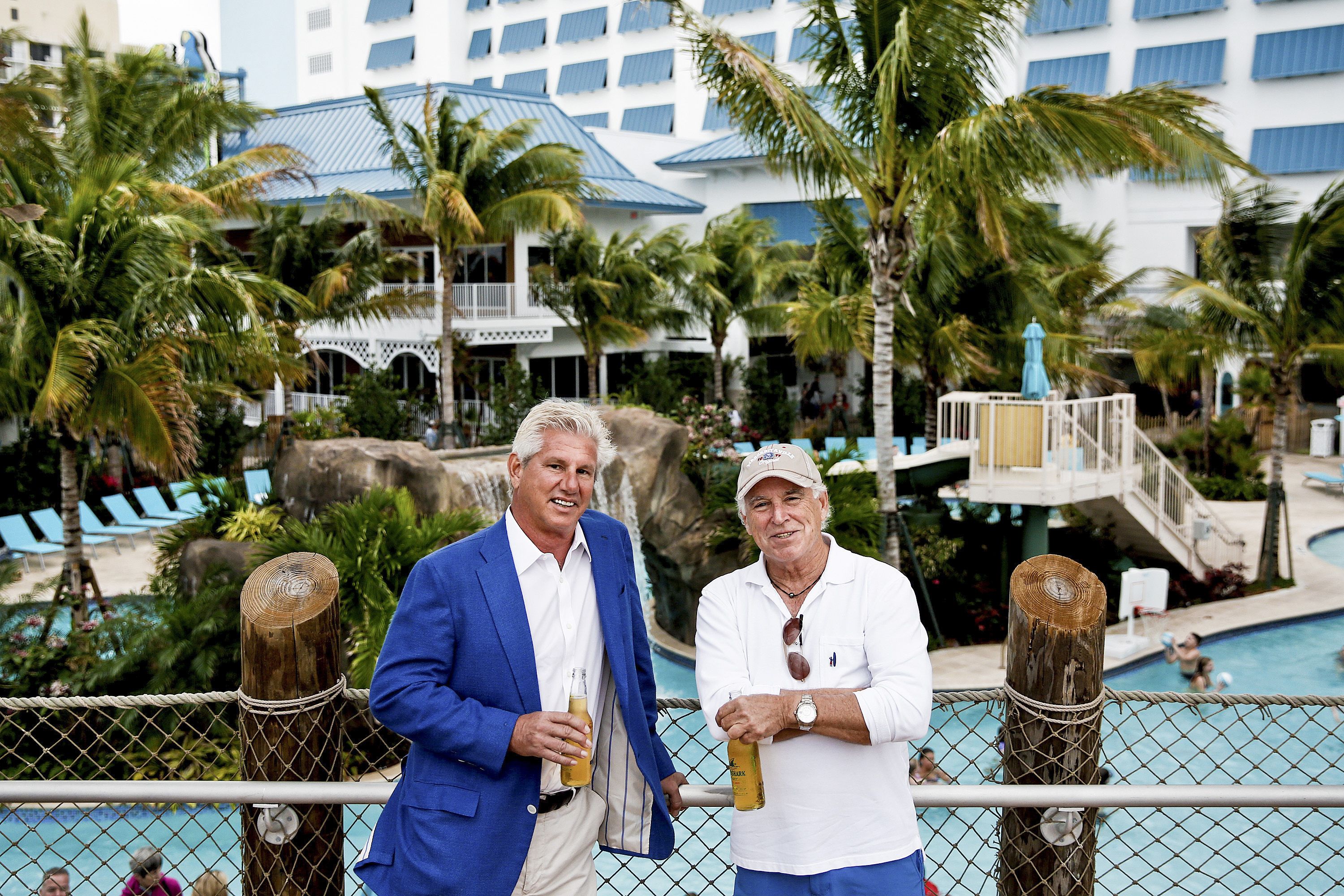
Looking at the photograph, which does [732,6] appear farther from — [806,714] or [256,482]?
[806,714]

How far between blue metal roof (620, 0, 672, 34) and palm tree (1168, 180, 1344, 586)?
27866 mm

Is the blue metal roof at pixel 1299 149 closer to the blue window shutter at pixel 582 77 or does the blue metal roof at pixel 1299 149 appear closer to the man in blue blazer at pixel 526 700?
the blue window shutter at pixel 582 77

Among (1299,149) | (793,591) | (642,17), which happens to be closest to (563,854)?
(793,591)

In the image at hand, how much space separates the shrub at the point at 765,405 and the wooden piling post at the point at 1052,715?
83.2 ft

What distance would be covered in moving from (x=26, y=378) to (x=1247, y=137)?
1229 inches

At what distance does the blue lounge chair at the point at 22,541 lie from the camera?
17.0 meters

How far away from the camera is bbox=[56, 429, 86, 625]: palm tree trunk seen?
38.1 ft

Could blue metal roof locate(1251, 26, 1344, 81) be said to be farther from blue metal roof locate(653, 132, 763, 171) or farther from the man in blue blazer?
the man in blue blazer

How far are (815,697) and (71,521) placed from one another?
1095 centimetres

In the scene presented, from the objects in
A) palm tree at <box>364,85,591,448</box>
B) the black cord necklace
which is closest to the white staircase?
palm tree at <box>364,85,591,448</box>

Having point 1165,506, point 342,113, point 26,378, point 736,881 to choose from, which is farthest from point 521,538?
point 342,113

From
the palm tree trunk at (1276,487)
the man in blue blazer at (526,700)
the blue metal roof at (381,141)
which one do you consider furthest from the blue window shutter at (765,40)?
the man in blue blazer at (526,700)

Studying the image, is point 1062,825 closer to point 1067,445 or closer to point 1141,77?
point 1067,445

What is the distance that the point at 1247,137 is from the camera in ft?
107
